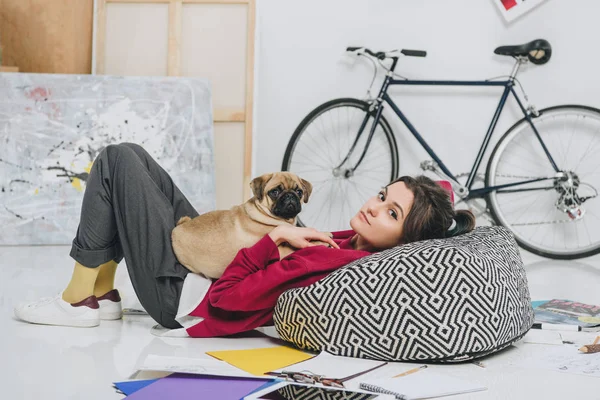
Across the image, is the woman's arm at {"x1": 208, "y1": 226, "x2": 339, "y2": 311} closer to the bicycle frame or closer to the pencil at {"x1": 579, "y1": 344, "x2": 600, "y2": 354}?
the pencil at {"x1": 579, "y1": 344, "x2": 600, "y2": 354}

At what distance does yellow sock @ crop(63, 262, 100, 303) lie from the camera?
202cm

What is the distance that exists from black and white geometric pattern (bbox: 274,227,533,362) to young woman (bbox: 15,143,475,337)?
10cm

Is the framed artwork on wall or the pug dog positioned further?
the framed artwork on wall

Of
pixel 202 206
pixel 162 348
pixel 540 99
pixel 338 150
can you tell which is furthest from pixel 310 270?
pixel 540 99

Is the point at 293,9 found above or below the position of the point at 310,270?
above

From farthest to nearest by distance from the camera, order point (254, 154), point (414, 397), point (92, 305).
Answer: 1. point (254, 154)
2. point (92, 305)
3. point (414, 397)

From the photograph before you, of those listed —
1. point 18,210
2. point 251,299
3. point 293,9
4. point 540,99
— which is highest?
point 293,9

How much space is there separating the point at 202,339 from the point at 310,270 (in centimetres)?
Answer: 37

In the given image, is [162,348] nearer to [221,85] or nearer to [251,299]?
[251,299]

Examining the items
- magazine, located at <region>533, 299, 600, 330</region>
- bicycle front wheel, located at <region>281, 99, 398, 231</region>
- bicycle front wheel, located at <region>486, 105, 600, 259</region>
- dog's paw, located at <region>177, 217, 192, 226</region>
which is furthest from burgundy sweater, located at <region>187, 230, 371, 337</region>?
bicycle front wheel, located at <region>486, 105, 600, 259</region>

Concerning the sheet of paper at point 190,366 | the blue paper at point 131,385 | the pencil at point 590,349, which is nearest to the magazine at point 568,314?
the pencil at point 590,349

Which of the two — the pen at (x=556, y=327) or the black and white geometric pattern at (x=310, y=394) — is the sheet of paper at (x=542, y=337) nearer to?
the pen at (x=556, y=327)

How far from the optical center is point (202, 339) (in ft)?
6.36

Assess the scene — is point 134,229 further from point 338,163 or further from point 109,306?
point 338,163
